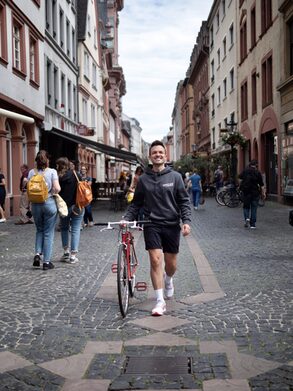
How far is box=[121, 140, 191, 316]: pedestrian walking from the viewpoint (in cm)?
588

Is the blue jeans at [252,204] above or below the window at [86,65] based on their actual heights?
below

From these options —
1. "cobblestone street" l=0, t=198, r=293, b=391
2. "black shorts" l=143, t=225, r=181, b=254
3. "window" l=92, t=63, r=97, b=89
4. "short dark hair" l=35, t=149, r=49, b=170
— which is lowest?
"cobblestone street" l=0, t=198, r=293, b=391

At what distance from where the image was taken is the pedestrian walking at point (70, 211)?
948 centimetres

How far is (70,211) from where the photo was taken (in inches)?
373

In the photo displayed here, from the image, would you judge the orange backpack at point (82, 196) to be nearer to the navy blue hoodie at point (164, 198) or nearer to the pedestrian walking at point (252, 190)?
the navy blue hoodie at point (164, 198)

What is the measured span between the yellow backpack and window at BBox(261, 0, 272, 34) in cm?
2047

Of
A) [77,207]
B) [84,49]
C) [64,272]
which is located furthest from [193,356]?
[84,49]

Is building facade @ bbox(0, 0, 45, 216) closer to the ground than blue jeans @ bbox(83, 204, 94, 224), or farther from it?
farther from it

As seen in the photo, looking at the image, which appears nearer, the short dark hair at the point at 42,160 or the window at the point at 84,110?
the short dark hair at the point at 42,160

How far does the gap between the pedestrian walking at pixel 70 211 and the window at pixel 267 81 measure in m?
18.6

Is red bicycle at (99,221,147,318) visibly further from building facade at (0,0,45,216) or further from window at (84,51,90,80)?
window at (84,51,90,80)

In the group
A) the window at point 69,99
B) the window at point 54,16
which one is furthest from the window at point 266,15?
the window at point 69,99

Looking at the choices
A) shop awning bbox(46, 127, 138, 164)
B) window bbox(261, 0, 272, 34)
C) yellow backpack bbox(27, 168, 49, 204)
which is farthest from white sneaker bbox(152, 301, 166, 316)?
window bbox(261, 0, 272, 34)

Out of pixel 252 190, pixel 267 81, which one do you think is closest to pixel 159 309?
pixel 252 190
